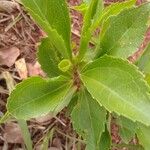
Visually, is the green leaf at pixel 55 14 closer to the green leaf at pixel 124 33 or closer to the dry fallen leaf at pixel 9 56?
the green leaf at pixel 124 33

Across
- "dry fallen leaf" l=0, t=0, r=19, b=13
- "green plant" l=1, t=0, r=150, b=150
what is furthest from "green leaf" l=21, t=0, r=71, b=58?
"dry fallen leaf" l=0, t=0, r=19, b=13

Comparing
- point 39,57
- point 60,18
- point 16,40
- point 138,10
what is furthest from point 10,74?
point 138,10

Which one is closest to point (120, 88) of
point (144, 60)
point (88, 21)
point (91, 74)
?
point (91, 74)

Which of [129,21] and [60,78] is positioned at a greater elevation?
[129,21]

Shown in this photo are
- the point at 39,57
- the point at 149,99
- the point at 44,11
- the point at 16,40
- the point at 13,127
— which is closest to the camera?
the point at 149,99

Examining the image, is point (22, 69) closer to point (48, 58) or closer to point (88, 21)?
point (48, 58)

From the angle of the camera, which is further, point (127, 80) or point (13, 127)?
point (13, 127)

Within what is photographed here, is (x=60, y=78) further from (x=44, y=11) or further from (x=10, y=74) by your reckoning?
(x=10, y=74)

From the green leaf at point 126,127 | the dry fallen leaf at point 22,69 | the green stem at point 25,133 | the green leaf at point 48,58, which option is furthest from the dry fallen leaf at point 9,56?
the green leaf at point 126,127
